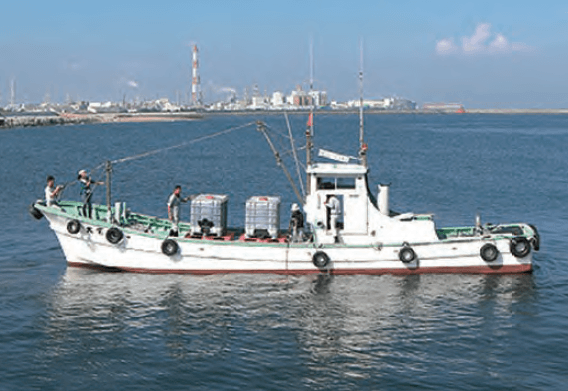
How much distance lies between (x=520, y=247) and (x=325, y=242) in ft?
20.7

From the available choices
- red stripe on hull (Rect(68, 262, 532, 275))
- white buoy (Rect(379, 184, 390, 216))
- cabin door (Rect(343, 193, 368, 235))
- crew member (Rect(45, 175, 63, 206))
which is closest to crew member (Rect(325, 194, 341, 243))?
cabin door (Rect(343, 193, 368, 235))

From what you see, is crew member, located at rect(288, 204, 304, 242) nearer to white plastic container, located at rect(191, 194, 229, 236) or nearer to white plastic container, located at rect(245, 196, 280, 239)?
white plastic container, located at rect(245, 196, 280, 239)

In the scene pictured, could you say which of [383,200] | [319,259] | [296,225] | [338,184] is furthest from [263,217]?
[383,200]

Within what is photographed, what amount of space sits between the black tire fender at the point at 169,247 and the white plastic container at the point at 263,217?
2.37 metres

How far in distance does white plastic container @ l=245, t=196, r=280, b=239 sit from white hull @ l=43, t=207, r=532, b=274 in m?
0.66

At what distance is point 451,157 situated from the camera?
246ft

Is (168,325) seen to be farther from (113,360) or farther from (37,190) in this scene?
(37,190)

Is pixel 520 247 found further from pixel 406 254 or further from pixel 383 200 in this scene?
pixel 383 200

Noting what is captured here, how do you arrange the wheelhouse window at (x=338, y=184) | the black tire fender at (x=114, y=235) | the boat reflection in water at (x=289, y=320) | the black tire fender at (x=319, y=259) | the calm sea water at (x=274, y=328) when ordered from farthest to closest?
the wheelhouse window at (x=338, y=184) < the black tire fender at (x=114, y=235) < the black tire fender at (x=319, y=259) < the boat reflection in water at (x=289, y=320) < the calm sea water at (x=274, y=328)

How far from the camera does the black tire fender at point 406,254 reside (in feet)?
77.4

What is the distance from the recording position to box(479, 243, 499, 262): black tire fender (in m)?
23.8

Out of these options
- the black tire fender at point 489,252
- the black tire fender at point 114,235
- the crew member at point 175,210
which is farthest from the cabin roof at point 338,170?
the black tire fender at point 114,235

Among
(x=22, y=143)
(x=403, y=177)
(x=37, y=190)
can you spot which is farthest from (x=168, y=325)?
(x=22, y=143)

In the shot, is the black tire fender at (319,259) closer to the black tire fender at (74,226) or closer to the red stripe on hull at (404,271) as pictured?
the red stripe on hull at (404,271)
